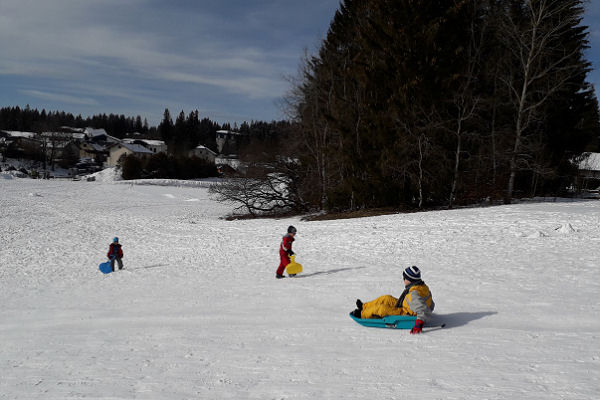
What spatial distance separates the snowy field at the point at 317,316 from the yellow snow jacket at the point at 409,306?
1.13ft

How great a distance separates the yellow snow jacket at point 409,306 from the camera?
7.11 metres

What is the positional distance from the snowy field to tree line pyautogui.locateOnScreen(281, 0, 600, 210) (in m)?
4.92

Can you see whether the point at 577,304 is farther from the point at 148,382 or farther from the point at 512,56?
the point at 512,56

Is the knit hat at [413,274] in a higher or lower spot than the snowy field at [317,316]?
higher

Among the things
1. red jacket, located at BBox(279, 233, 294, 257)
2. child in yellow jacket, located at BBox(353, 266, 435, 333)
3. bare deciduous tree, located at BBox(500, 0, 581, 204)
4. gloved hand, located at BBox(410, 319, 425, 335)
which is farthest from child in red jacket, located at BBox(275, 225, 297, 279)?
bare deciduous tree, located at BBox(500, 0, 581, 204)

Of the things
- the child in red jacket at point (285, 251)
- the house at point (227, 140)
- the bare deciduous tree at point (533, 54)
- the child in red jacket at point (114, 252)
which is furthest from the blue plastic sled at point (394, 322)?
the house at point (227, 140)

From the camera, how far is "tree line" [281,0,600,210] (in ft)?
76.1

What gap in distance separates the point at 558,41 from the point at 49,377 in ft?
105

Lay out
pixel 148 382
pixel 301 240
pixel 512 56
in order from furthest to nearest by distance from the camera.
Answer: pixel 512 56
pixel 301 240
pixel 148 382

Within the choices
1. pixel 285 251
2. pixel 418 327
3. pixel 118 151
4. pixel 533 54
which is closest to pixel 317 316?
pixel 418 327

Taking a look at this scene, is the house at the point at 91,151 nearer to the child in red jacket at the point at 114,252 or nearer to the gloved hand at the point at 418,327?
the child in red jacket at the point at 114,252

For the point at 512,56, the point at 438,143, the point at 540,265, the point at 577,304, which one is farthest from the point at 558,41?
the point at 577,304

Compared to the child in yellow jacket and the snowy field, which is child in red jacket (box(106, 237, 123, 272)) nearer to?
the snowy field

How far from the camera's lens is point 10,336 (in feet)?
27.0
